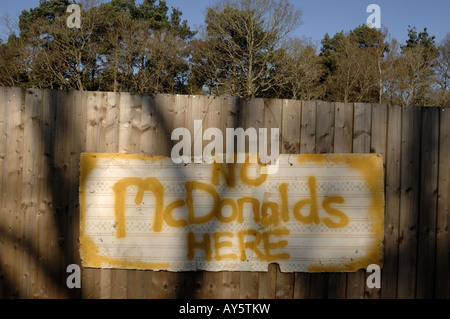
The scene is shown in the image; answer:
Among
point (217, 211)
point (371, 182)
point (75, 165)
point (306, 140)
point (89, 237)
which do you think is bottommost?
point (89, 237)

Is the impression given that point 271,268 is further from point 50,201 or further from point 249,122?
point 50,201

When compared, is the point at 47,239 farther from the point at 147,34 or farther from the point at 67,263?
the point at 147,34

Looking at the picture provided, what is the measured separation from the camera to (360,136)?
2.75 meters

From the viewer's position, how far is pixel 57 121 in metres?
2.67

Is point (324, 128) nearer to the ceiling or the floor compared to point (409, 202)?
nearer to the ceiling

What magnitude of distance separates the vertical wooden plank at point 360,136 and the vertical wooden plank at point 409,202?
1.12 ft

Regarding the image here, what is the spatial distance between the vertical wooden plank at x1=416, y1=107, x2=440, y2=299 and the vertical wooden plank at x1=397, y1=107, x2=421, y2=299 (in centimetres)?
5

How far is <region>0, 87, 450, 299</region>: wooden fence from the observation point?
105 inches

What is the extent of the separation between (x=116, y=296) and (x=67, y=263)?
529 millimetres

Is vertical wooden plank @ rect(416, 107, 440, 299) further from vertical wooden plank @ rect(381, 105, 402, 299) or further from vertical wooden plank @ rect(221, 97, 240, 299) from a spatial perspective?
vertical wooden plank @ rect(221, 97, 240, 299)

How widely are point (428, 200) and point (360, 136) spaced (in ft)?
2.91

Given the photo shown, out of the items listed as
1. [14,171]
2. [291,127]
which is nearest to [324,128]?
[291,127]

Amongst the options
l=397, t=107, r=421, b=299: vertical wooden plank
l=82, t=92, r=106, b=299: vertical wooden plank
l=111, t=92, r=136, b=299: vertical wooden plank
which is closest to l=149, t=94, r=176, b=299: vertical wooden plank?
l=111, t=92, r=136, b=299: vertical wooden plank

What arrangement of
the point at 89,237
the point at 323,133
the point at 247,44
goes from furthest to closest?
the point at 247,44 → the point at 323,133 → the point at 89,237
